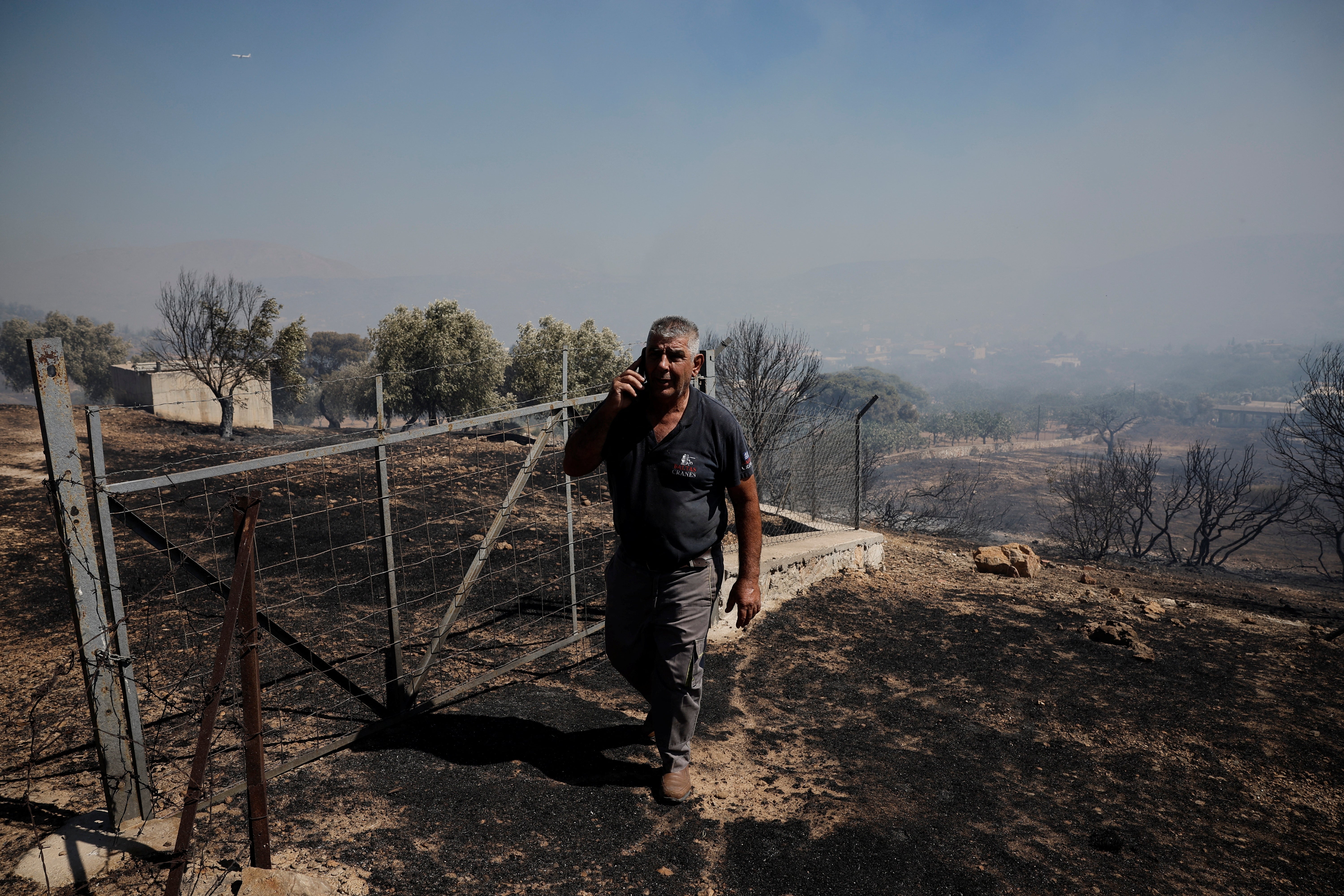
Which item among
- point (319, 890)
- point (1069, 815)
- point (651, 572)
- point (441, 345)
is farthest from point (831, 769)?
point (441, 345)

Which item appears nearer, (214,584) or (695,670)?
(214,584)

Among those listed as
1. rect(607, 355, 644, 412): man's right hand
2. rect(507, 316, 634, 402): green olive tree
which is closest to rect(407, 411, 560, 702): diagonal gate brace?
rect(607, 355, 644, 412): man's right hand

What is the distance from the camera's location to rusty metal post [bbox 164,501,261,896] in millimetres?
2125

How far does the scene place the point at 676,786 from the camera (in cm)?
339

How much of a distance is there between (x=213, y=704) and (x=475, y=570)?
1976 millimetres

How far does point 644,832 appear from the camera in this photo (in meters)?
3.18

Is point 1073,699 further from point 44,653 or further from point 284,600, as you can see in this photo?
point 44,653

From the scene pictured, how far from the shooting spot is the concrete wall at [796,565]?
5.67m

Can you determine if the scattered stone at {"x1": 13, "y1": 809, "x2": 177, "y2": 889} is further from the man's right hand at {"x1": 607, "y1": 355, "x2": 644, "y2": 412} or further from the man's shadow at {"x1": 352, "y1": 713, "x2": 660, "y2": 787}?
the man's right hand at {"x1": 607, "y1": 355, "x2": 644, "y2": 412}

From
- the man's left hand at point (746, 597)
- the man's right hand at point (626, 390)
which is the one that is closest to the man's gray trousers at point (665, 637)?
the man's left hand at point (746, 597)

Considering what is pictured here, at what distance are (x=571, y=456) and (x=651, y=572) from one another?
2.11 feet

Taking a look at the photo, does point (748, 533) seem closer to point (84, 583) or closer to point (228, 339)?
point (84, 583)

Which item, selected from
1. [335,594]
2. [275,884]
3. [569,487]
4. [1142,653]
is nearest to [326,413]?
[335,594]

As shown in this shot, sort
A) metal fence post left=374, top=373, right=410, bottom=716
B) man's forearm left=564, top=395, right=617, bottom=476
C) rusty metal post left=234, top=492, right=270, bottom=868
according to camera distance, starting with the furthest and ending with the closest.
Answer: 1. metal fence post left=374, top=373, right=410, bottom=716
2. man's forearm left=564, top=395, right=617, bottom=476
3. rusty metal post left=234, top=492, right=270, bottom=868
